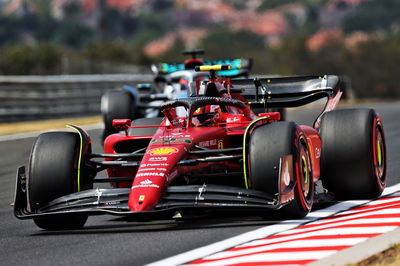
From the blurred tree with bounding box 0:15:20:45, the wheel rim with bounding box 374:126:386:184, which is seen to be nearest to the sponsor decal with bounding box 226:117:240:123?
the wheel rim with bounding box 374:126:386:184

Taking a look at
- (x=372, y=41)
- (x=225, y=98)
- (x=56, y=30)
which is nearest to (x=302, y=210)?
(x=225, y=98)

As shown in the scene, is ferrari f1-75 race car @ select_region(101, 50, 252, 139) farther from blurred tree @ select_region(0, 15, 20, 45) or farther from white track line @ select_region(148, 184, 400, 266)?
blurred tree @ select_region(0, 15, 20, 45)

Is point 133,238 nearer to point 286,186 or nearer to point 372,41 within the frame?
point 286,186

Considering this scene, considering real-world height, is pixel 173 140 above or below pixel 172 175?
above

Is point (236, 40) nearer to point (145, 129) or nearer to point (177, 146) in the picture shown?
point (145, 129)

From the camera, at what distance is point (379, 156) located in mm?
9805

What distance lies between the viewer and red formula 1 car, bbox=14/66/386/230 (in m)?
7.70

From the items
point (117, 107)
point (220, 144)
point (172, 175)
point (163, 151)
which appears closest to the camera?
point (172, 175)

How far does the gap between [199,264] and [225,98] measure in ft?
10.2

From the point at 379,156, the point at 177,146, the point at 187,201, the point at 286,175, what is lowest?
the point at 379,156

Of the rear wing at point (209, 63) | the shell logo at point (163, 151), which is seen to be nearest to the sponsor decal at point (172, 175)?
the shell logo at point (163, 151)

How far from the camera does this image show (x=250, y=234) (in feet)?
24.6

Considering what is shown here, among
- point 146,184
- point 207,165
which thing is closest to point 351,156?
point 207,165

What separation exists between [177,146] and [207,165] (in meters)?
0.52
